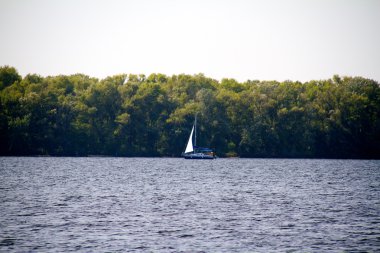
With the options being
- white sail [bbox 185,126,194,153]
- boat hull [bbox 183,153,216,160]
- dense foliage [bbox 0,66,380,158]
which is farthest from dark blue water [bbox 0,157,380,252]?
dense foliage [bbox 0,66,380,158]

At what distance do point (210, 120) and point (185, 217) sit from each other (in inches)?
4127

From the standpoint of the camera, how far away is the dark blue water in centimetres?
3084

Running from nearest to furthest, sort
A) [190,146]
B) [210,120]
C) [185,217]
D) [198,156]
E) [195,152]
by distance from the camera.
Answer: [185,217], [198,156], [190,146], [195,152], [210,120]

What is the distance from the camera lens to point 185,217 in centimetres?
3994

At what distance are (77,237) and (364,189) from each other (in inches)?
1546

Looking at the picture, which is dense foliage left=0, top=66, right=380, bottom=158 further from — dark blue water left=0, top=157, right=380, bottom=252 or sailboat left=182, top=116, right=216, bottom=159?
dark blue water left=0, top=157, right=380, bottom=252

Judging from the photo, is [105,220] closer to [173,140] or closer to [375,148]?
[173,140]

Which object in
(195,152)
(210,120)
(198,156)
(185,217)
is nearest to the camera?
(185,217)

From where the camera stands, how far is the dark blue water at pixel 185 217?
30.8 metres

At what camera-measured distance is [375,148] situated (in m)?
143

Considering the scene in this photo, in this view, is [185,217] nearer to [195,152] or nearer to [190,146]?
[190,146]

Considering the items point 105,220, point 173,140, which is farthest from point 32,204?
point 173,140

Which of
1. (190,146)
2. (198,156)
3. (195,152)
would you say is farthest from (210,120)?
(198,156)

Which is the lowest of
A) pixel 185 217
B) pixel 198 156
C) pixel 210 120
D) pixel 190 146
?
pixel 185 217
